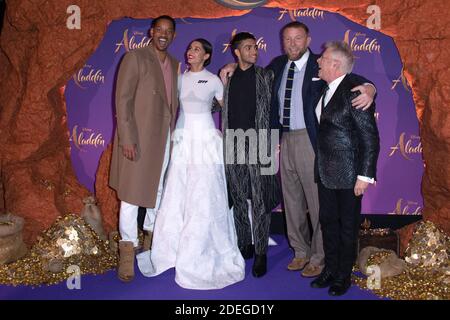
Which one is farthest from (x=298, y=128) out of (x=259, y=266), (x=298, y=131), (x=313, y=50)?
(x=313, y=50)

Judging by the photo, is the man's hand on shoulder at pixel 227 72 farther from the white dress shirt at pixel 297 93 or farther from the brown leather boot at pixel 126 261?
the brown leather boot at pixel 126 261

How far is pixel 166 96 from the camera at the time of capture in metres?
3.78

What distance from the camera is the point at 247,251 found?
413cm

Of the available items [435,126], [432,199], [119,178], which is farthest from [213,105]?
[432,199]

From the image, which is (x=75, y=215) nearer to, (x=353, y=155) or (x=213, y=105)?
(x=213, y=105)

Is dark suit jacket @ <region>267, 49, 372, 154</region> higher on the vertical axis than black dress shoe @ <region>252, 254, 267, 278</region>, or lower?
higher

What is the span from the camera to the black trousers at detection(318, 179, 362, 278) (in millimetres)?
3234

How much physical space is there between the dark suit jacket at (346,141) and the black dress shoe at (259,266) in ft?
3.13

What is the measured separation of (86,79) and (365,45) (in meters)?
3.07

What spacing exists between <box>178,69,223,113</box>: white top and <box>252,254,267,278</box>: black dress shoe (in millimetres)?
1323

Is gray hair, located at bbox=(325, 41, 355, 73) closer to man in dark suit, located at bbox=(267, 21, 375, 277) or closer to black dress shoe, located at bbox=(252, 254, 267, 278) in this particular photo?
man in dark suit, located at bbox=(267, 21, 375, 277)

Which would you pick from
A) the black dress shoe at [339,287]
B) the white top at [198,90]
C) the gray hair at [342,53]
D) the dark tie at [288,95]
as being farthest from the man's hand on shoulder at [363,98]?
the black dress shoe at [339,287]

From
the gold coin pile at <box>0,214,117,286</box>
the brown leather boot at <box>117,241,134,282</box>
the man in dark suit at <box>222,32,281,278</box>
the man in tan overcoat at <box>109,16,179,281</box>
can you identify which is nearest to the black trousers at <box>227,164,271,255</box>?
the man in dark suit at <box>222,32,281,278</box>

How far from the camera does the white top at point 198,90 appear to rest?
12.1ft
